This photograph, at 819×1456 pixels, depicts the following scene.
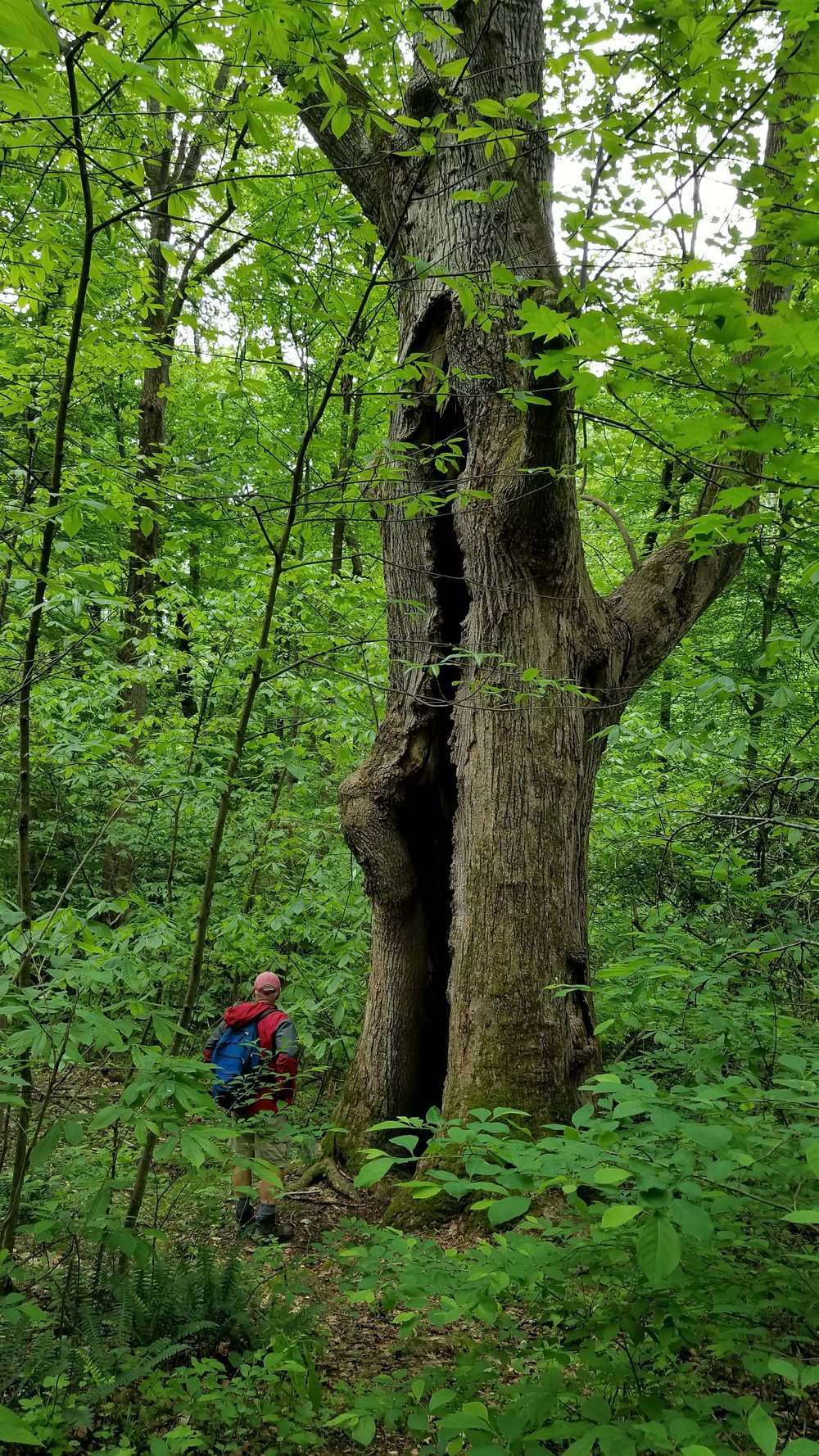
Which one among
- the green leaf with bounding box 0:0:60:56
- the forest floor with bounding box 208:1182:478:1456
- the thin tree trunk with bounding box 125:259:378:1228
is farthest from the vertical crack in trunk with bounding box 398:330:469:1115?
the green leaf with bounding box 0:0:60:56

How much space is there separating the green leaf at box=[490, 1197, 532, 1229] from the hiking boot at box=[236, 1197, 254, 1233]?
9.99ft

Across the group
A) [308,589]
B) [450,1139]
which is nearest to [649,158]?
[450,1139]

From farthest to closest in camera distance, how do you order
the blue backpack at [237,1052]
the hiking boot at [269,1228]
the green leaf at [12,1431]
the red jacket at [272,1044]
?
the blue backpack at [237,1052], the red jacket at [272,1044], the hiking boot at [269,1228], the green leaf at [12,1431]

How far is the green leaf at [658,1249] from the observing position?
4.62 ft

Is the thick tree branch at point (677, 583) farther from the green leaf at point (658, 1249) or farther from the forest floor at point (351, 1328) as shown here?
the green leaf at point (658, 1249)

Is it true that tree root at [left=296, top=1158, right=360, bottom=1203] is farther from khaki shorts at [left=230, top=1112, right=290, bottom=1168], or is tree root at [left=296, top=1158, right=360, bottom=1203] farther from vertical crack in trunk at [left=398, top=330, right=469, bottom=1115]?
vertical crack in trunk at [left=398, top=330, right=469, bottom=1115]

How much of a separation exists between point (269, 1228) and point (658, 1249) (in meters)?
3.24

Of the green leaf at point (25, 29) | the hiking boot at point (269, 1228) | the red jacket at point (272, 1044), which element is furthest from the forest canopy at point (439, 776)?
the red jacket at point (272, 1044)

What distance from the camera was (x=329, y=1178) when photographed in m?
4.54

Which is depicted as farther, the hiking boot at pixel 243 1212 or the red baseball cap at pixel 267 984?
the red baseball cap at pixel 267 984

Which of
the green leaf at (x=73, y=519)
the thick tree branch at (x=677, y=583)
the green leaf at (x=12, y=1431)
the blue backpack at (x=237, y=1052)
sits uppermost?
the thick tree branch at (x=677, y=583)

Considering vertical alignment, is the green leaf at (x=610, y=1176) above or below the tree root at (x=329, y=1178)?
above

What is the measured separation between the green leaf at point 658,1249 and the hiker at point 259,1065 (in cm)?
276

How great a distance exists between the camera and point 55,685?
641cm
